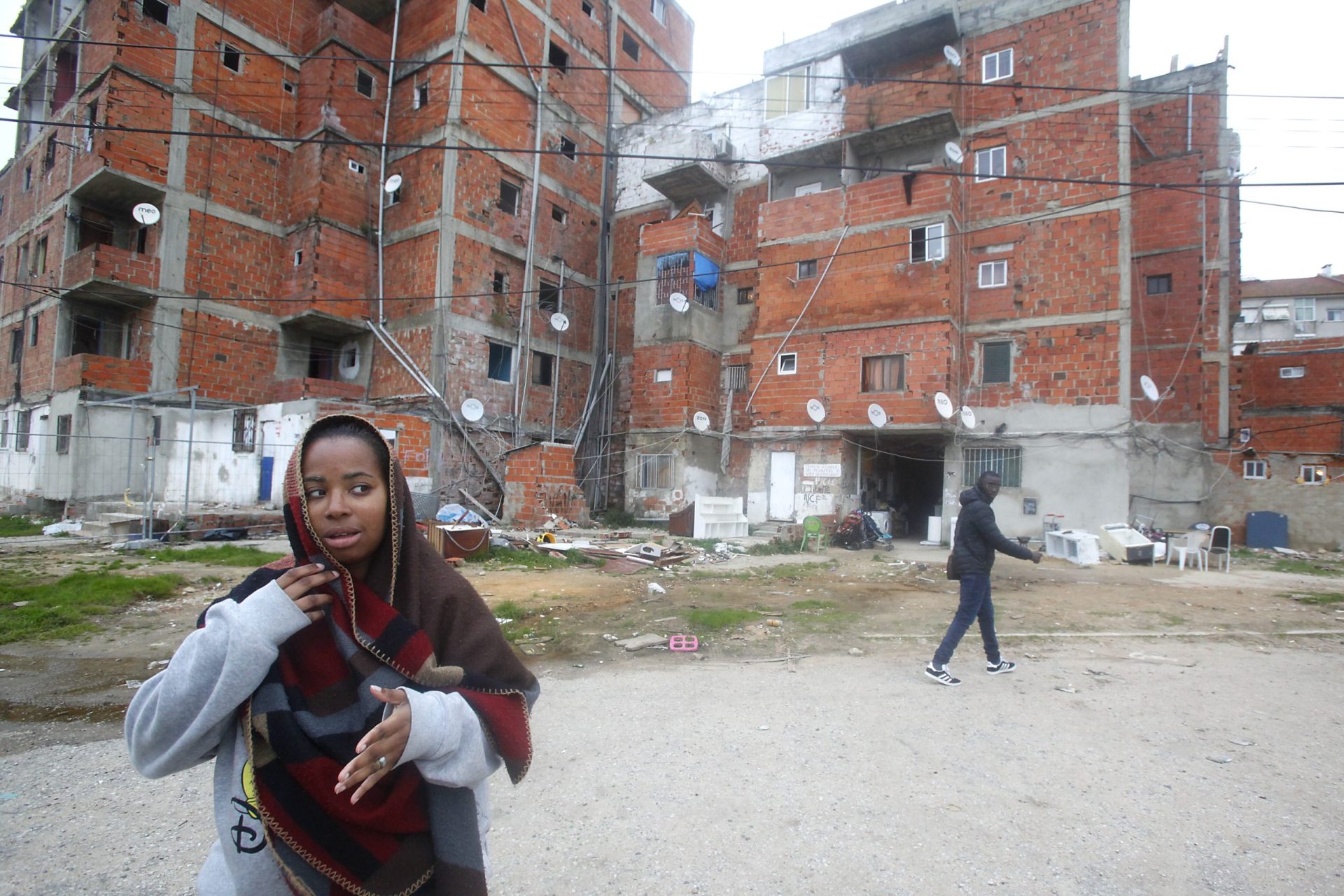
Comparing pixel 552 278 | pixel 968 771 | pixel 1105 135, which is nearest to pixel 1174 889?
pixel 968 771

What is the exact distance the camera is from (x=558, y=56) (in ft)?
73.6

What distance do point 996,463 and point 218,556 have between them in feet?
55.4

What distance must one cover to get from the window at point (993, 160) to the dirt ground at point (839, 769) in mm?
14676

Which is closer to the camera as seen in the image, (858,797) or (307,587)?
(307,587)

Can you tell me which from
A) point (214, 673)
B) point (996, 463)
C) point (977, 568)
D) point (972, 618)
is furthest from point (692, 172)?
point (214, 673)

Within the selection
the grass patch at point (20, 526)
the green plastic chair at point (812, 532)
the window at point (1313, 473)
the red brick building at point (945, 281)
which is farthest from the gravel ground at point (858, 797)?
the window at point (1313, 473)

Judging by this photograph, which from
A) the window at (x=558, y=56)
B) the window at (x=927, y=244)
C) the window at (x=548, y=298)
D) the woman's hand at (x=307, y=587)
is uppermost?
the window at (x=558, y=56)

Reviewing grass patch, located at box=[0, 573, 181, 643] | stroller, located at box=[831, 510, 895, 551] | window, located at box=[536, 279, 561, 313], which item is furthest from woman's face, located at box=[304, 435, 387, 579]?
window, located at box=[536, 279, 561, 313]

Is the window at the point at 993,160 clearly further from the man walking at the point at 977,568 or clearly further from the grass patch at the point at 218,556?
the grass patch at the point at 218,556

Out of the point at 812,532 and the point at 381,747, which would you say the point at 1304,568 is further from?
the point at 381,747

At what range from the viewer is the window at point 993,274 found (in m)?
17.4

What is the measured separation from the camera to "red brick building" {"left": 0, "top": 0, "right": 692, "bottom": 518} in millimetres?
16906

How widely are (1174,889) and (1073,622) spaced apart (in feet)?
17.7

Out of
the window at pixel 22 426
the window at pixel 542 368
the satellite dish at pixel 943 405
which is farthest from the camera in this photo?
the window at pixel 542 368
